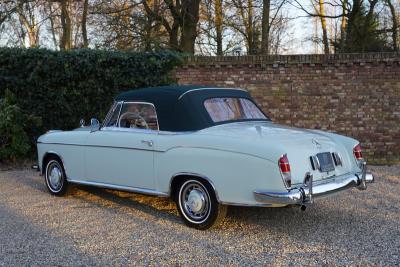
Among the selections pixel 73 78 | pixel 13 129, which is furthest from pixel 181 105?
pixel 13 129

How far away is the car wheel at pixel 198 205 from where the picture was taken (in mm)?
5289

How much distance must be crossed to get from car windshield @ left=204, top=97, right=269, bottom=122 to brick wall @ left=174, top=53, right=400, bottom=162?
446cm

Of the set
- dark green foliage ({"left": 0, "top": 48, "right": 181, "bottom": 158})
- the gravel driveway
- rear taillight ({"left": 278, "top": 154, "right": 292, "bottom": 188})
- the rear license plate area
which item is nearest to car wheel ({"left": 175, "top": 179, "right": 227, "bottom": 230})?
the gravel driveway

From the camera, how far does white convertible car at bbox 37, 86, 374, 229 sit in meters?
4.88

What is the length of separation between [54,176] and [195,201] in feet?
9.70

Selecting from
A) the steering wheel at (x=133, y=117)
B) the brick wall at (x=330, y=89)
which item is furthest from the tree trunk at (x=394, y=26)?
the steering wheel at (x=133, y=117)

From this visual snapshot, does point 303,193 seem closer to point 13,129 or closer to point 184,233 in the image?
point 184,233

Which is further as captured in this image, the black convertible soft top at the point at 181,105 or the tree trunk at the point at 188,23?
the tree trunk at the point at 188,23

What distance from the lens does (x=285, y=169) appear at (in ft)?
15.7

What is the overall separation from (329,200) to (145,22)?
12015 millimetres

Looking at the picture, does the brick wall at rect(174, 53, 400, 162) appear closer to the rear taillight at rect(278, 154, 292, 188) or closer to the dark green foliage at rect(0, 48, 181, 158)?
the dark green foliage at rect(0, 48, 181, 158)

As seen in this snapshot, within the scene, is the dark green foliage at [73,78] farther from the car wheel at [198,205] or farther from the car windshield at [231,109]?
the car wheel at [198,205]

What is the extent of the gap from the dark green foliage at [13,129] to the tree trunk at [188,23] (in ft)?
23.9

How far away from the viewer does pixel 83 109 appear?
1123 cm
